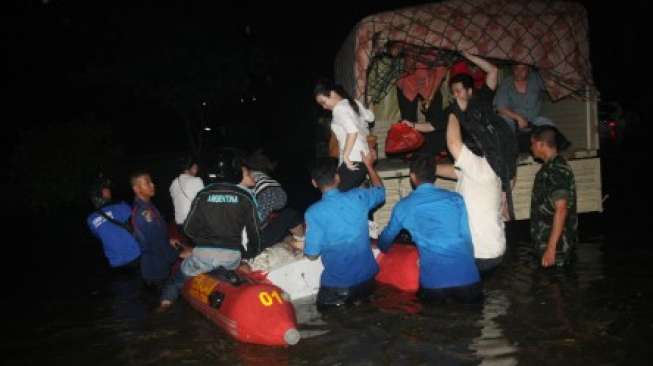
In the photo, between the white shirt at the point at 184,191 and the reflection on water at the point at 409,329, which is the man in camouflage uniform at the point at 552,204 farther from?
the white shirt at the point at 184,191

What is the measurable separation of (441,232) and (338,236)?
3.24 ft

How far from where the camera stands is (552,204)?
20.0 ft

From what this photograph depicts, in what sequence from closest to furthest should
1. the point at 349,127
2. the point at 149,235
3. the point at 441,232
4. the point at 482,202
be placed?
the point at 441,232 → the point at 482,202 → the point at 349,127 → the point at 149,235

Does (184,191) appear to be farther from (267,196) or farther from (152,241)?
(267,196)

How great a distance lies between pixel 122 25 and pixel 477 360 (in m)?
21.0

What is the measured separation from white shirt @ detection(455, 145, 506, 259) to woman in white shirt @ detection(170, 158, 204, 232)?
3.35 meters

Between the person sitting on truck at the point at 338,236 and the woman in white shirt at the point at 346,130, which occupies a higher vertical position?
the woman in white shirt at the point at 346,130

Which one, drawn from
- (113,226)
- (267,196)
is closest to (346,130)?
(267,196)

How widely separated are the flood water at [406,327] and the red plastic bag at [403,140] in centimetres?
192

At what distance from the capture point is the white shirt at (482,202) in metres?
5.64

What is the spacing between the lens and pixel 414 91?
9.19 m

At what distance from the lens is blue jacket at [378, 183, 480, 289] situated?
5363 millimetres

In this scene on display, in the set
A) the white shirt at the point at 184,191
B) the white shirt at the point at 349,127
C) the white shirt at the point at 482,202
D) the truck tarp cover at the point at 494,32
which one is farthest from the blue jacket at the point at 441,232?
the white shirt at the point at 184,191

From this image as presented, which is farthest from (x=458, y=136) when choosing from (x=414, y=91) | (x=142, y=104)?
(x=142, y=104)
